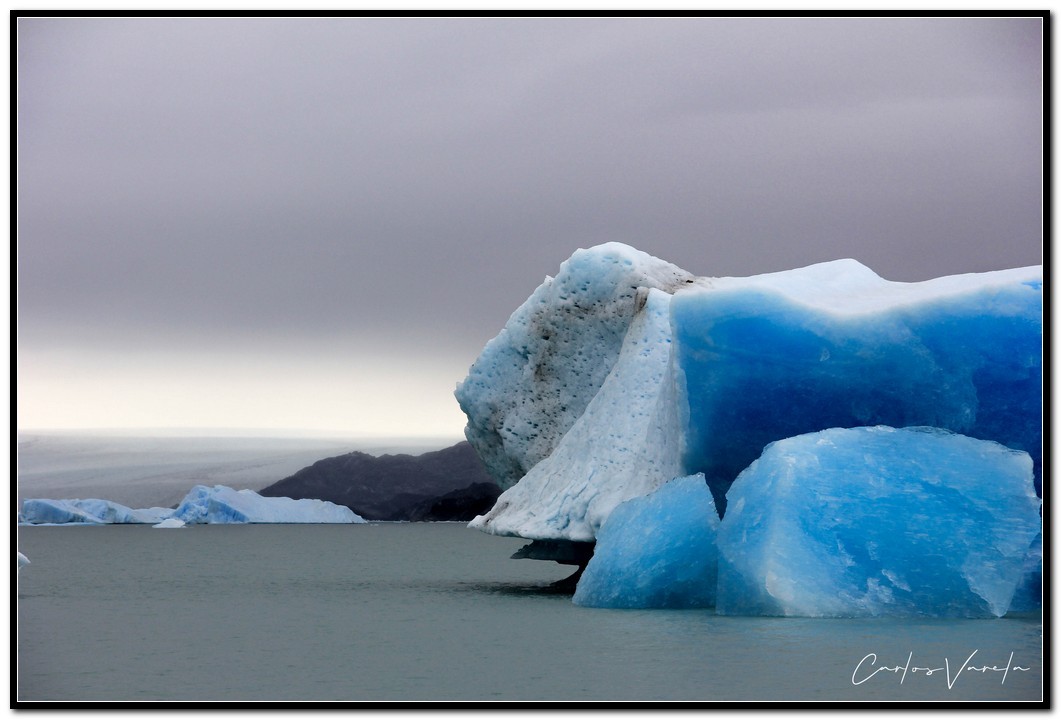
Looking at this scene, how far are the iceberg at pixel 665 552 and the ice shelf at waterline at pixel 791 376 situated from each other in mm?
740

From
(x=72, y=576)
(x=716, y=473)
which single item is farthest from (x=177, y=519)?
(x=716, y=473)

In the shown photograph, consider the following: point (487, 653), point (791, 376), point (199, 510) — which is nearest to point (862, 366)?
point (791, 376)

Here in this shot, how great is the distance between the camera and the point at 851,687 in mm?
7504

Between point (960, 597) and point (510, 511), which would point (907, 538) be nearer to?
point (960, 597)

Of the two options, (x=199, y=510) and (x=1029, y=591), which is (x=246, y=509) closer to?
(x=199, y=510)

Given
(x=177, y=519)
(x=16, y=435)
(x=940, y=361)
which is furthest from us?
(x=177, y=519)

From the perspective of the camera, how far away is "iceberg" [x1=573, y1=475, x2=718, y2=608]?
1228cm

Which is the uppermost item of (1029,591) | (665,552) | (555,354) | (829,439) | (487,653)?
(555,354)

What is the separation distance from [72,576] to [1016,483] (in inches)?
698

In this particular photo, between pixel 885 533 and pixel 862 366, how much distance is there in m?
1.86

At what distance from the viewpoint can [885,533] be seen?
11.1 meters

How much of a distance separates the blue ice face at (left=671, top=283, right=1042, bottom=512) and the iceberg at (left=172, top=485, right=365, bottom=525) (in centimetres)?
6239
